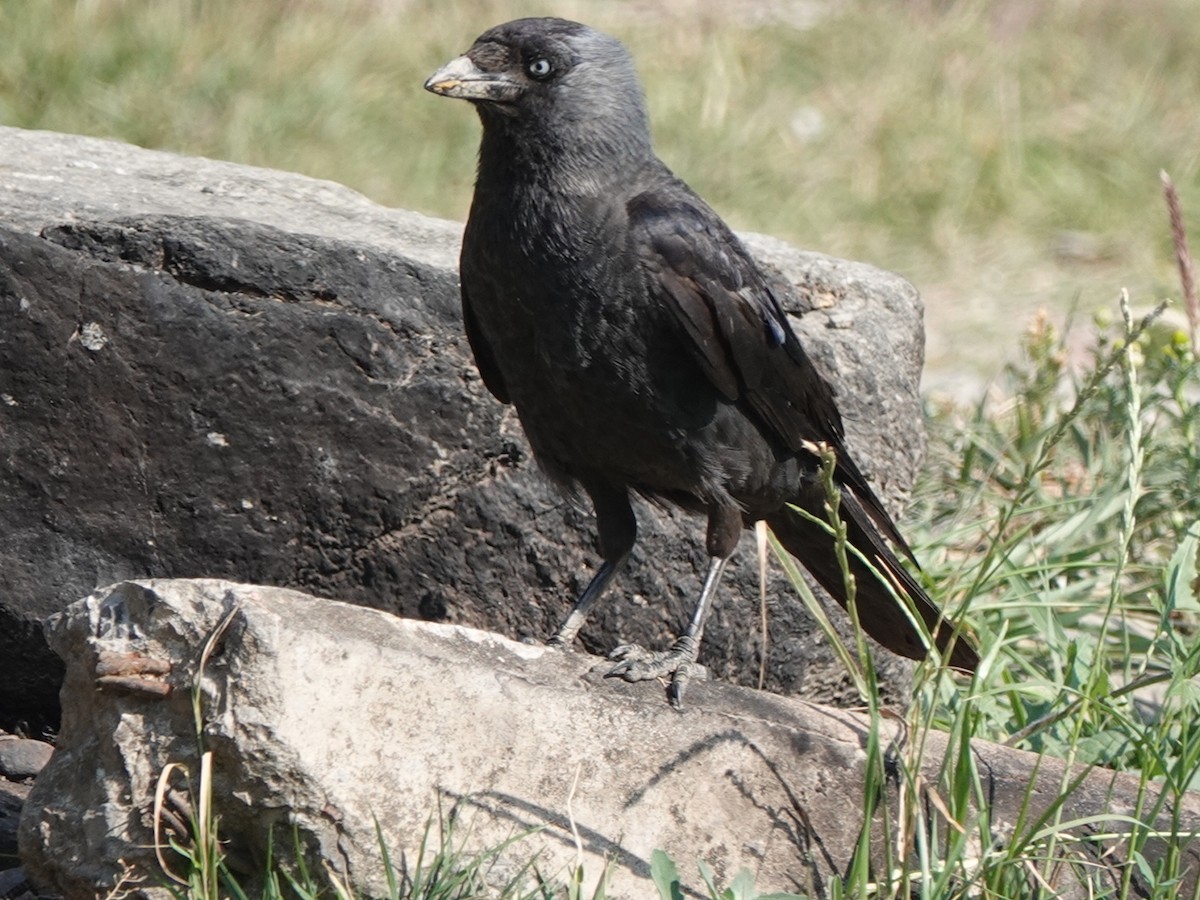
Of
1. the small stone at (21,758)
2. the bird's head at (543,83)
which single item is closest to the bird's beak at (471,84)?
the bird's head at (543,83)

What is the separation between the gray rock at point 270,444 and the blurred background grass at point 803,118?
142 inches

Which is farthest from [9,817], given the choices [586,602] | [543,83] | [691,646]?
[543,83]

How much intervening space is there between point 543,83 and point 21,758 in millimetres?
1932

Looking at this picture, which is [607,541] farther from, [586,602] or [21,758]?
[21,758]

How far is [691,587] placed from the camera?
398 centimetres

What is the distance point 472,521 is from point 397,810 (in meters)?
1.19

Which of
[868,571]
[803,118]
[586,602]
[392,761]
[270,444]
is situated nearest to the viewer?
[392,761]

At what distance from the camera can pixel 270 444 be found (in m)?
3.62

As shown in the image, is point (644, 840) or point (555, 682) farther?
point (555, 682)

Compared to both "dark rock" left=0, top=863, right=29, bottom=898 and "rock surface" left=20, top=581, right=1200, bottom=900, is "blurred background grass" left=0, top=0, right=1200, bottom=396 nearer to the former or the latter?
"rock surface" left=20, top=581, right=1200, bottom=900

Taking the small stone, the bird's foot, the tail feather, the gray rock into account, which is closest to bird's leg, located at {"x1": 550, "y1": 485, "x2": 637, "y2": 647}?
the gray rock

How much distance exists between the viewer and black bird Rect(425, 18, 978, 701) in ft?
11.3

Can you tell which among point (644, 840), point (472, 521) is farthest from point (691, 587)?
point (644, 840)

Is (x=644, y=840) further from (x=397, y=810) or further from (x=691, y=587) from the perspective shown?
(x=691, y=587)
